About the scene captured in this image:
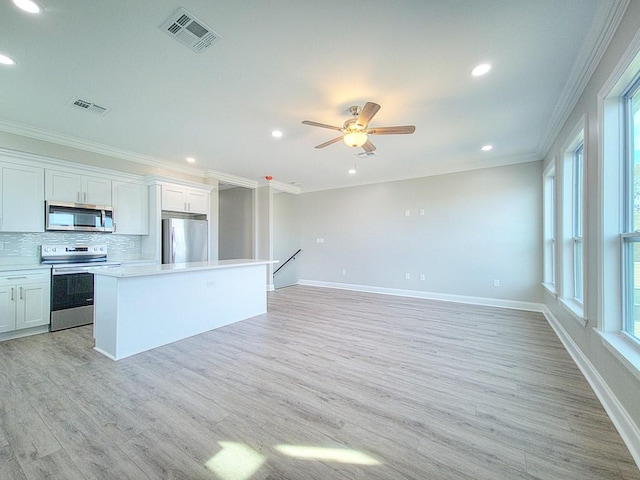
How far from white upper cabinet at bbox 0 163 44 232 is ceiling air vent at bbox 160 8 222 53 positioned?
129 inches

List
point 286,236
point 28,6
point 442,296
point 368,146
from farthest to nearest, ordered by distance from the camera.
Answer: point 286,236 → point 442,296 → point 368,146 → point 28,6

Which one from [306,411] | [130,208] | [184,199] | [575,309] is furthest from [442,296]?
[130,208]

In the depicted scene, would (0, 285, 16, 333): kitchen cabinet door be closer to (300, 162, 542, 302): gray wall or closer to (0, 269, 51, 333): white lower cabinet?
(0, 269, 51, 333): white lower cabinet

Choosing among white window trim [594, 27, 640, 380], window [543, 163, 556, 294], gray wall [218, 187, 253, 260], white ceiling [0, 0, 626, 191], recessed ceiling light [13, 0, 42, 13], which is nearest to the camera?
recessed ceiling light [13, 0, 42, 13]

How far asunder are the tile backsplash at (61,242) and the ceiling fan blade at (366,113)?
14.5 feet

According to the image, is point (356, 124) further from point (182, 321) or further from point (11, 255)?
point (11, 255)

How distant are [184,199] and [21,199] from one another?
6.77 feet

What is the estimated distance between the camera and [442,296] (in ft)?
18.0

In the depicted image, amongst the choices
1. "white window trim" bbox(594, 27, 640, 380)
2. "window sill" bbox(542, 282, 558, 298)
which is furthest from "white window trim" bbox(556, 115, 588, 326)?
"white window trim" bbox(594, 27, 640, 380)

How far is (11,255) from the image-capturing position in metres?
3.56

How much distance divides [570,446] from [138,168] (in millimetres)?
6147

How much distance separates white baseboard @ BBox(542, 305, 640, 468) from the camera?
1.53 metres

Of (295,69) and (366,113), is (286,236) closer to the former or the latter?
(366,113)

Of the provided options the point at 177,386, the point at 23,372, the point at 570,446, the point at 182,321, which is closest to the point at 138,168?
the point at 182,321
